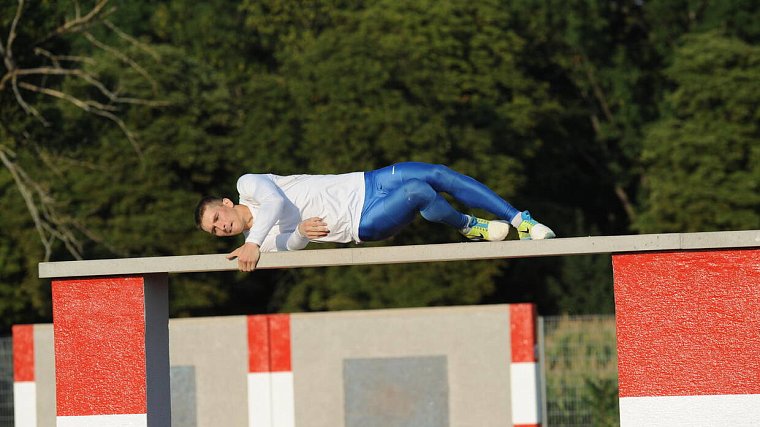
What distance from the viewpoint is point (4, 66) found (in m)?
20.7

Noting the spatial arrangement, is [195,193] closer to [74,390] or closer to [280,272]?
[280,272]

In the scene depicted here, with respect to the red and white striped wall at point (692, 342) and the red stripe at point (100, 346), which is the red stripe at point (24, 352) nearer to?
the red stripe at point (100, 346)

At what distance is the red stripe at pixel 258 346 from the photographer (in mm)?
11383

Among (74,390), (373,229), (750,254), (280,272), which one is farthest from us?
(280,272)

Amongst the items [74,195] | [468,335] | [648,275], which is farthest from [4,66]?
[648,275]

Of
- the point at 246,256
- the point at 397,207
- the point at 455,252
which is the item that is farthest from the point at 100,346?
the point at 455,252

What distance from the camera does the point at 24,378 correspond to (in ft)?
39.1

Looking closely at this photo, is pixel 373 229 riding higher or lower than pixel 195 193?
lower

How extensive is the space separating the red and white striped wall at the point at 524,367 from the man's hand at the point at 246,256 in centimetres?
510

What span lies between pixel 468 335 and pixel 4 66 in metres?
11.2

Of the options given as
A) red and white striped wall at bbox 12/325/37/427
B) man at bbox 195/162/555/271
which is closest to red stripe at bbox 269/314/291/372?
red and white striped wall at bbox 12/325/37/427

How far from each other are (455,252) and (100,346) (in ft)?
5.49

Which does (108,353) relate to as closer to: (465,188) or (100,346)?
(100,346)

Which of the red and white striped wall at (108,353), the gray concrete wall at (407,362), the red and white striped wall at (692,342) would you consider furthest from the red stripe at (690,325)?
the gray concrete wall at (407,362)
